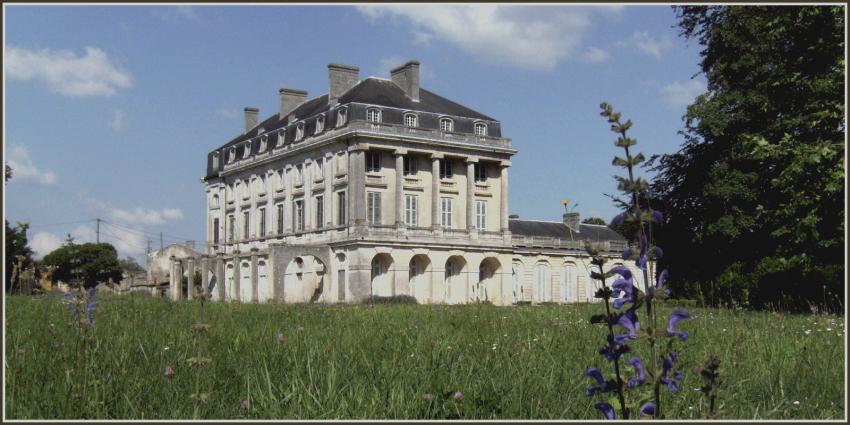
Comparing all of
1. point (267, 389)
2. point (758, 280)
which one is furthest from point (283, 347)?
point (758, 280)

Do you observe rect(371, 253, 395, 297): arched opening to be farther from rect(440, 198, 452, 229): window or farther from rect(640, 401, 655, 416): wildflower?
rect(640, 401, 655, 416): wildflower

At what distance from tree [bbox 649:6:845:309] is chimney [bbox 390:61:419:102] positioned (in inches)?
1159

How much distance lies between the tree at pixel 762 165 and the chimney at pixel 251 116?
46.0 metres

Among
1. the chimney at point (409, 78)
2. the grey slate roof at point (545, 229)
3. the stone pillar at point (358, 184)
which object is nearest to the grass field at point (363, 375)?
the stone pillar at point (358, 184)

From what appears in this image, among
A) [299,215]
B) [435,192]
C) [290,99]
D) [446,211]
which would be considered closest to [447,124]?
[435,192]

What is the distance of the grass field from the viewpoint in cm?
467

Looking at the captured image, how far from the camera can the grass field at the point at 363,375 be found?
15.3 feet

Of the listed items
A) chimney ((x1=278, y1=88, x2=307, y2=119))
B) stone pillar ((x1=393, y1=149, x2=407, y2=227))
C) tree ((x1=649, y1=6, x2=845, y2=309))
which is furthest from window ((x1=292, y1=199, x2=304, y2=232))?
tree ((x1=649, y1=6, x2=845, y2=309))

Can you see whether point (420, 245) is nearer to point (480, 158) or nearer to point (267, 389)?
point (480, 158)

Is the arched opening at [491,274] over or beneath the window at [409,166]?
beneath

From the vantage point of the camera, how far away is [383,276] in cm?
5438

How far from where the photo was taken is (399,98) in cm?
5697

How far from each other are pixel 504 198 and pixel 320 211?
11743mm

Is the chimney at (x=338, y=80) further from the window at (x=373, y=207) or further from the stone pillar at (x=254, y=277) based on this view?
the stone pillar at (x=254, y=277)
